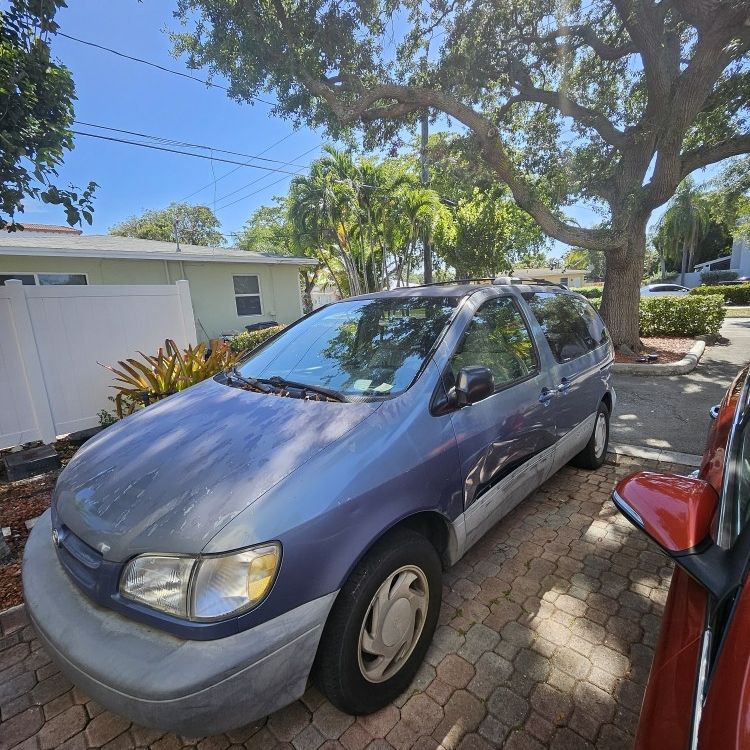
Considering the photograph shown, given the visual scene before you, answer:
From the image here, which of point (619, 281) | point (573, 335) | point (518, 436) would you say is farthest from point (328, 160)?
point (518, 436)

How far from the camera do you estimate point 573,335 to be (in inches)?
136

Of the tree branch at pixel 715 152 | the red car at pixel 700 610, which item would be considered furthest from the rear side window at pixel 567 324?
the tree branch at pixel 715 152

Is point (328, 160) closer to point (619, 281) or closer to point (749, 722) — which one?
point (619, 281)

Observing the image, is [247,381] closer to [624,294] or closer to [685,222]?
[624,294]

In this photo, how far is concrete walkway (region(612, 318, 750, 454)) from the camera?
4.59 metres

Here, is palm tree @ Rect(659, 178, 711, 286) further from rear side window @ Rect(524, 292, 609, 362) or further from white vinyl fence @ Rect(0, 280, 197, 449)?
white vinyl fence @ Rect(0, 280, 197, 449)

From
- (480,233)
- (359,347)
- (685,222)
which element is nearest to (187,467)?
(359,347)

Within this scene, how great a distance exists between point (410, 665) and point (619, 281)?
9.54 metres

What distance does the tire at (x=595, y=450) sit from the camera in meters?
3.73

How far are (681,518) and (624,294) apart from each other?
941 cm

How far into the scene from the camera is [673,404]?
18.9 ft

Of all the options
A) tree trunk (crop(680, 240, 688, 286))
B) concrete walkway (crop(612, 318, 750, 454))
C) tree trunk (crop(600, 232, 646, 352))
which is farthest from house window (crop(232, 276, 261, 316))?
tree trunk (crop(680, 240, 688, 286))

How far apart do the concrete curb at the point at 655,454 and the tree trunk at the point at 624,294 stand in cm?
571

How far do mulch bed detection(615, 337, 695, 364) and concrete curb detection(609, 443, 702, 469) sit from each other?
4456 millimetres
